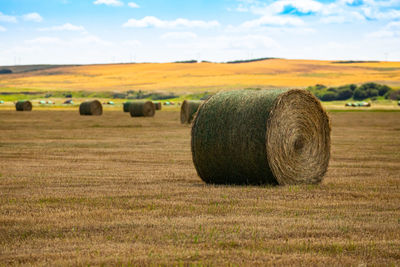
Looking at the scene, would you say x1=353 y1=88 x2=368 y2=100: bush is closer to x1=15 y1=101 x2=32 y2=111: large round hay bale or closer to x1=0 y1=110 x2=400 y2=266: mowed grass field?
x1=15 y1=101 x2=32 y2=111: large round hay bale

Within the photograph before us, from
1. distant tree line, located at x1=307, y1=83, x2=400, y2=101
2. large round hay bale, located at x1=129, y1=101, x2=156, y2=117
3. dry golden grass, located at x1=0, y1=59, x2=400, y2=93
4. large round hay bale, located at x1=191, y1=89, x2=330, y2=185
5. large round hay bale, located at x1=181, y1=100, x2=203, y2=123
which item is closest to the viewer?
large round hay bale, located at x1=191, y1=89, x2=330, y2=185

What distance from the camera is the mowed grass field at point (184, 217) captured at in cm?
849

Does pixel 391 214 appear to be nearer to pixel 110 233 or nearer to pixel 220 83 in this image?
pixel 110 233

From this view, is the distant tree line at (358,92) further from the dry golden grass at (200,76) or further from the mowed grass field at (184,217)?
the mowed grass field at (184,217)

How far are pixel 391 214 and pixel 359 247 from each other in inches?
103

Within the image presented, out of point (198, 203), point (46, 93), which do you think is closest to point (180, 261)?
point (198, 203)

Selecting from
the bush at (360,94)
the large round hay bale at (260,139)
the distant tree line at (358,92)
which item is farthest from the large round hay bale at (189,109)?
the bush at (360,94)

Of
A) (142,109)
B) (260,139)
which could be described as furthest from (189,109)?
(260,139)

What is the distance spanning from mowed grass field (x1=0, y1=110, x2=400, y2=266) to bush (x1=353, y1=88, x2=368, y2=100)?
116 meters

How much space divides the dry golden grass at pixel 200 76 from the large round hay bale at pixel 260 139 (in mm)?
140345

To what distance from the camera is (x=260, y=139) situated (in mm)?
14445

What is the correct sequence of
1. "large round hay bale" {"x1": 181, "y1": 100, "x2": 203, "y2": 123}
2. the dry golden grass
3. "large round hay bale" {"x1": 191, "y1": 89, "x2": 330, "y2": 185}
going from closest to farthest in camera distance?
"large round hay bale" {"x1": 191, "y1": 89, "x2": 330, "y2": 185} → "large round hay bale" {"x1": 181, "y1": 100, "x2": 203, "y2": 123} → the dry golden grass

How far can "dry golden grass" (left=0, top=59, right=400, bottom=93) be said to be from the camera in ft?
546

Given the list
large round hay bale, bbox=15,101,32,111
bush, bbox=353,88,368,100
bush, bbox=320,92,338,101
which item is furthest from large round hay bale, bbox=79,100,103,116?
bush, bbox=353,88,368,100
